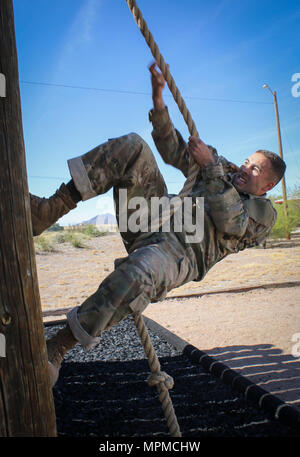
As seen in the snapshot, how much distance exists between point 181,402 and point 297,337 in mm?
1958

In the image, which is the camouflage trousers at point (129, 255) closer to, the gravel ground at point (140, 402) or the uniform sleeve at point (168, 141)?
the uniform sleeve at point (168, 141)

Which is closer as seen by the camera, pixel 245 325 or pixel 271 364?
pixel 271 364

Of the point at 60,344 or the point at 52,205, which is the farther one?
the point at 52,205

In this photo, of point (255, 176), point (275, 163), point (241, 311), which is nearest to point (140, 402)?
point (255, 176)

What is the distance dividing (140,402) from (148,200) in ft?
5.32

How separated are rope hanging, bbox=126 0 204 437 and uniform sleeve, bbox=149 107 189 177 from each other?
0.22 meters

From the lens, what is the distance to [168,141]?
2.14m

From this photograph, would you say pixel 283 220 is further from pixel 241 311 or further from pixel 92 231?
pixel 92 231

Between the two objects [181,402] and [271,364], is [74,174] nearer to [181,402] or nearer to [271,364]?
[181,402]

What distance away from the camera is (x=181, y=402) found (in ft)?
8.45

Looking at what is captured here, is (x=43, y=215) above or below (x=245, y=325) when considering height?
above

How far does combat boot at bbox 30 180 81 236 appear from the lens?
173cm
